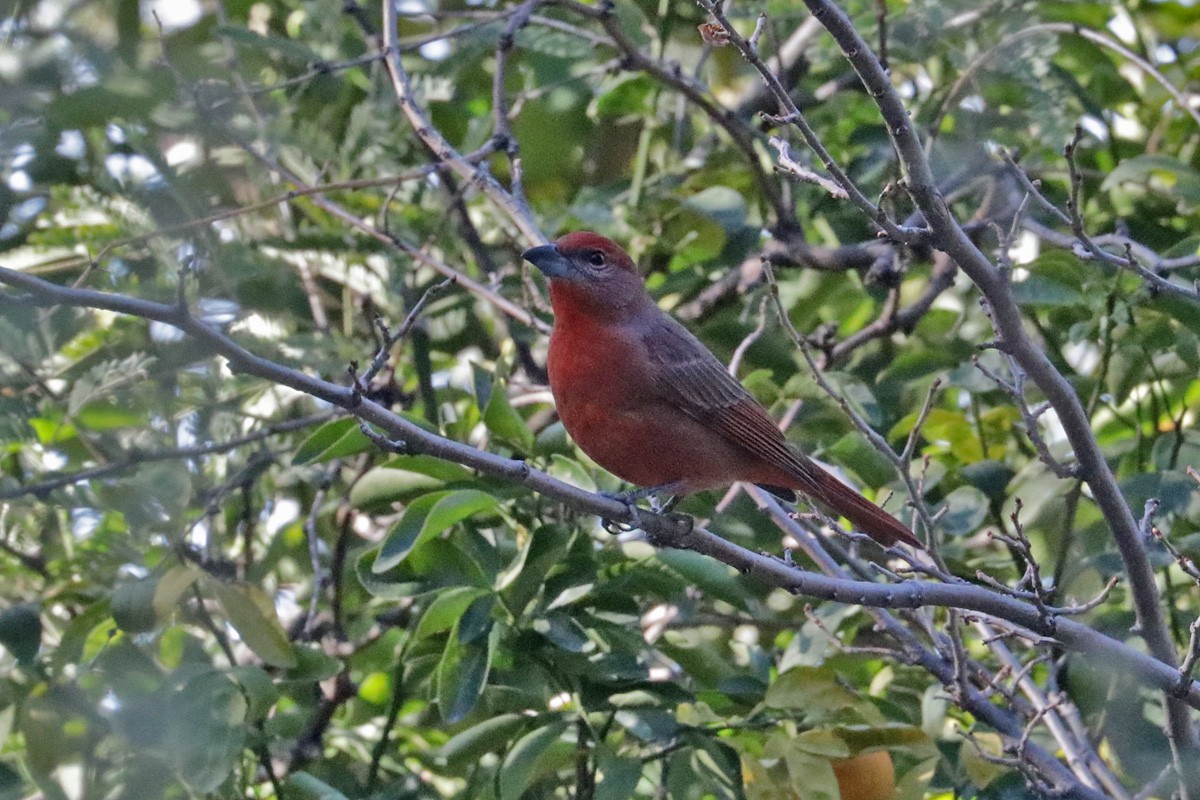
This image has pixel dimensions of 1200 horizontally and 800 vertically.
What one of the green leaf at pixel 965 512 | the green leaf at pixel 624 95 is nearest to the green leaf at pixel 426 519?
the green leaf at pixel 965 512

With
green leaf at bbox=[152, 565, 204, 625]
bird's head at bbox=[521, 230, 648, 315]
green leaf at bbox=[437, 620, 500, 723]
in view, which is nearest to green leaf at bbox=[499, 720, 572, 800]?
green leaf at bbox=[437, 620, 500, 723]

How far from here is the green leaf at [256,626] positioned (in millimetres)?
3766

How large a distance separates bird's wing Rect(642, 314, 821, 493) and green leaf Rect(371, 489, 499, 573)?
88 centimetres

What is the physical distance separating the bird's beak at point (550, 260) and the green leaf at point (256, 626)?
1.27 m

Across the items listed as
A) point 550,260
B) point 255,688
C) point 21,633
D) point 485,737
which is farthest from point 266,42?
point 485,737

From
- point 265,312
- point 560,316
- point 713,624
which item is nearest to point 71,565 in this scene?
point 265,312

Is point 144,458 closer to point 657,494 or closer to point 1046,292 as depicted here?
point 657,494

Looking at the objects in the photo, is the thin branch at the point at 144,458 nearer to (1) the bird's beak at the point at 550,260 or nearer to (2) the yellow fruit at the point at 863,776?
(1) the bird's beak at the point at 550,260

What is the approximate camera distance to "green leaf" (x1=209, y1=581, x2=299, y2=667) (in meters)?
3.77

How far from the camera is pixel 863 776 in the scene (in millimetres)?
3564

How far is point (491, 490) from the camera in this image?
12.1 feet

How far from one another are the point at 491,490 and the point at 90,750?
1.26 metres

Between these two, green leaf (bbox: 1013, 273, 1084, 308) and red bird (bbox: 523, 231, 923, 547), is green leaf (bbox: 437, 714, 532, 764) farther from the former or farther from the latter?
green leaf (bbox: 1013, 273, 1084, 308)

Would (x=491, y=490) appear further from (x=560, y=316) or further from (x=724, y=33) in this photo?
(x=724, y=33)
